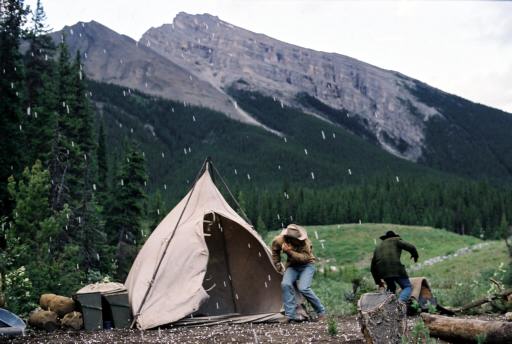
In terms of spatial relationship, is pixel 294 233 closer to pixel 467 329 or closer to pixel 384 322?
pixel 384 322

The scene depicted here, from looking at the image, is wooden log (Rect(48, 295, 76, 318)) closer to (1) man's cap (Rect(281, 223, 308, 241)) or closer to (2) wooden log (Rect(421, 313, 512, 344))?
(1) man's cap (Rect(281, 223, 308, 241))

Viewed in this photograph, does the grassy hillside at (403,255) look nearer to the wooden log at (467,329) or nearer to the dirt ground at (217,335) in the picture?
the dirt ground at (217,335)

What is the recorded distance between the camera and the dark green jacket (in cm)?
1147

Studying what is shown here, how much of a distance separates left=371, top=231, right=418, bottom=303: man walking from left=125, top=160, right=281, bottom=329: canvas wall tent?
8.09 ft

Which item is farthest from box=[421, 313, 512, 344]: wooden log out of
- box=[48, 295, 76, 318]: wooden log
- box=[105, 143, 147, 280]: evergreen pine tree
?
box=[105, 143, 147, 280]: evergreen pine tree

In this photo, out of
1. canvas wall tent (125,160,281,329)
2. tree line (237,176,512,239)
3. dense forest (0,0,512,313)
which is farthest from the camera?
tree line (237,176,512,239)

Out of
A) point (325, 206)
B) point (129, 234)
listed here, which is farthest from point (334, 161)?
point (129, 234)

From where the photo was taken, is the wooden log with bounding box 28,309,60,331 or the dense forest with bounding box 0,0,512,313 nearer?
the wooden log with bounding box 28,309,60,331

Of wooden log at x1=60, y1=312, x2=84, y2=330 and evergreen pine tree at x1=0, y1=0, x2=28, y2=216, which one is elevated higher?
evergreen pine tree at x1=0, y1=0, x2=28, y2=216

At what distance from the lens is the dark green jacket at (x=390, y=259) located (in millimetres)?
11473

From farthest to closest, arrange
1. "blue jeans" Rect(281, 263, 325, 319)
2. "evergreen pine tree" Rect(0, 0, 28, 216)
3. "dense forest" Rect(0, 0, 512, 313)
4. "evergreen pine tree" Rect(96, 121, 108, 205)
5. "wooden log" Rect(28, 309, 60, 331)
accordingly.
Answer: "evergreen pine tree" Rect(96, 121, 108, 205), "evergreen pine tree" Rect(0, 0, 28, 216), "dense forest" Rect(0, 0, 512, 313), "blue jeans" Rect(281, 263, 325, 319), "wooden log" Rect(28, 309, 60, 331)

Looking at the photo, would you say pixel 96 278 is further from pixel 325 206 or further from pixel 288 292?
pixel 325 206

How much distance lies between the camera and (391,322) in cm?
773

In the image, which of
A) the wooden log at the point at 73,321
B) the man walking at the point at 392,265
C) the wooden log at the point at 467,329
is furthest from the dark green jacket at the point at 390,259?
the wooden log at the point at 73,321
